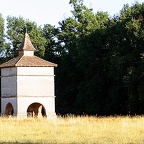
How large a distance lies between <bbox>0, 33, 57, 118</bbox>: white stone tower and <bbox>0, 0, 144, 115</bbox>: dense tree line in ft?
26.2

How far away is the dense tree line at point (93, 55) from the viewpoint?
50.2 meters

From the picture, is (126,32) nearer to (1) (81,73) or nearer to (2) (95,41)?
(2) (95,41)

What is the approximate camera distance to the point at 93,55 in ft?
192

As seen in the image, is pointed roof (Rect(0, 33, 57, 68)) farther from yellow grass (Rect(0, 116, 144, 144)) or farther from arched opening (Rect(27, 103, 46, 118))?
yellow grass (Rect(0, 116, 144, 144))

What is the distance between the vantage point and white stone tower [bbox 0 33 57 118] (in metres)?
45.9

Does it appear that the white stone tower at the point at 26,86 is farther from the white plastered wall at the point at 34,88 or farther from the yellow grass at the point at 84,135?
the yellow grass at the point at 84,135

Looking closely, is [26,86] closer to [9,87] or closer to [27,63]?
[9,87]

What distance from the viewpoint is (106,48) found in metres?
58.9

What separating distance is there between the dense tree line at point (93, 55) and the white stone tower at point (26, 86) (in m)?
7.97

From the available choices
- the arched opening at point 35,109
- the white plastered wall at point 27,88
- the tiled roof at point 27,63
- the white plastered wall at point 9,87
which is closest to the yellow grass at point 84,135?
the white plastered wall at point 27,88

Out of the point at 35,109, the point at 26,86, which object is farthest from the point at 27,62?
the point at 35,109

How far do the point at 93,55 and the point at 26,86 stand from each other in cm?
1461

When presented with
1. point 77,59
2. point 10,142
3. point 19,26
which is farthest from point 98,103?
point 10,142

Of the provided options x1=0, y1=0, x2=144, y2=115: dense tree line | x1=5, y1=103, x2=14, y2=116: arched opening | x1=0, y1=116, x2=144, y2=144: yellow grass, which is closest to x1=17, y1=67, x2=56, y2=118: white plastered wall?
x1=5, y1=103, x2=14, y2=116: arched opening
